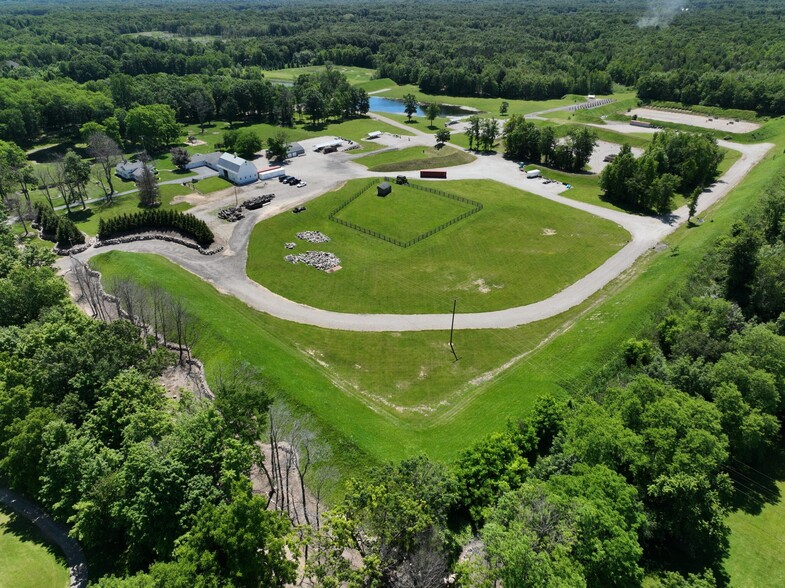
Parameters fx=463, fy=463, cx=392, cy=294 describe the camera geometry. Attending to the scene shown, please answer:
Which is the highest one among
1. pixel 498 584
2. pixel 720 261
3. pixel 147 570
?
pixel 720 261

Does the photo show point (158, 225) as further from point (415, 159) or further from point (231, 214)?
point (415, 159)

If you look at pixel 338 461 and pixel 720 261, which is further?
pixel 720 261

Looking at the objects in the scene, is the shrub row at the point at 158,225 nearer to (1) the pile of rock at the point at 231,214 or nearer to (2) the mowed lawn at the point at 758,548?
(1) the pile of rock at the point at 231,214

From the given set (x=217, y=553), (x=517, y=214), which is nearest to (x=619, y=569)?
(x=217, y=553)

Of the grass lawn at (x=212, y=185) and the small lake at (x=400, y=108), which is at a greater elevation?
the small lake at (x=400, y=108)

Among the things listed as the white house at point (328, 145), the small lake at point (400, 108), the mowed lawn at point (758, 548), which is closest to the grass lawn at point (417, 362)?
the mowed lawn at point (758, 548)

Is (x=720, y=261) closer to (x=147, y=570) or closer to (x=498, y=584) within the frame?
(x=498, y=584)

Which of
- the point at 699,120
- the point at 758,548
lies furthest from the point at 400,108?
the point at 758,548
